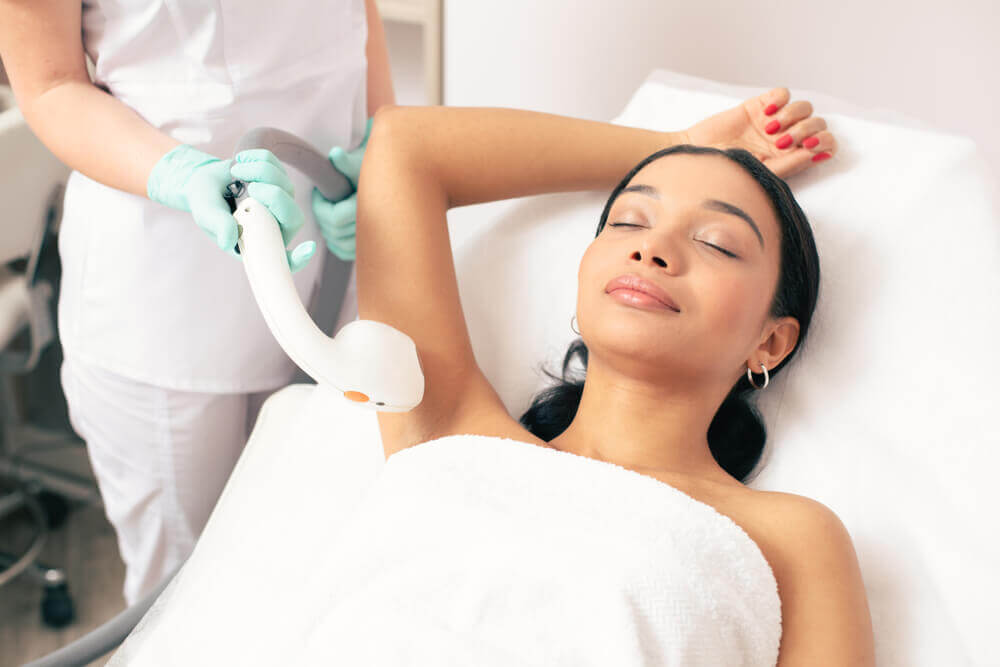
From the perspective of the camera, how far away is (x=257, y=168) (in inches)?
37.6

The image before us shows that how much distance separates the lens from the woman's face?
954mm

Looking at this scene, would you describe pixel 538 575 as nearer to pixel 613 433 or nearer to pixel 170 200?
pixel 613 433

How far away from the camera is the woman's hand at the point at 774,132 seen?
46.7 inches

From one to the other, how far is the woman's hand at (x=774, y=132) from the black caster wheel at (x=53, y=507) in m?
1.88

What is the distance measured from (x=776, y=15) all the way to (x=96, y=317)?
1258 millimetres

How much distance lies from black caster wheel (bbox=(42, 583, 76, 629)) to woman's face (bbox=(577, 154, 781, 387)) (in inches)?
58.8

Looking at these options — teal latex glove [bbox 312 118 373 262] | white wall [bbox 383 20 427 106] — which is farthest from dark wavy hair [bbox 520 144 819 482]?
white wall [bbox 383 20 427 106]

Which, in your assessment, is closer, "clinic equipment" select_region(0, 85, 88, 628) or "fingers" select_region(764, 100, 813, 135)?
"fingers" select_region(764, 100, 813, 135)

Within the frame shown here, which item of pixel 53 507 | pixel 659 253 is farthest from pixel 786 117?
pixel 53 507

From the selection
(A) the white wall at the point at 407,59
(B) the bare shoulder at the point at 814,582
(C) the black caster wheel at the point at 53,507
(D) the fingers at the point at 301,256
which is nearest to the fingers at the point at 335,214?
(D) the fingers at the point at 301,256

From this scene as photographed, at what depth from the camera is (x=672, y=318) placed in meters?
0.95

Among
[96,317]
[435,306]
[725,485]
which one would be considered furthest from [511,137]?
[96,317]

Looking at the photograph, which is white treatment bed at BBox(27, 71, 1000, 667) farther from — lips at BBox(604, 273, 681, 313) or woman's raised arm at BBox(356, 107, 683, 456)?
lips at BBox(604, 273, 681, 313)

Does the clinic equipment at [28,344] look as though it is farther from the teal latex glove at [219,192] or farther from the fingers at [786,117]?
the fingers at [786,117]
